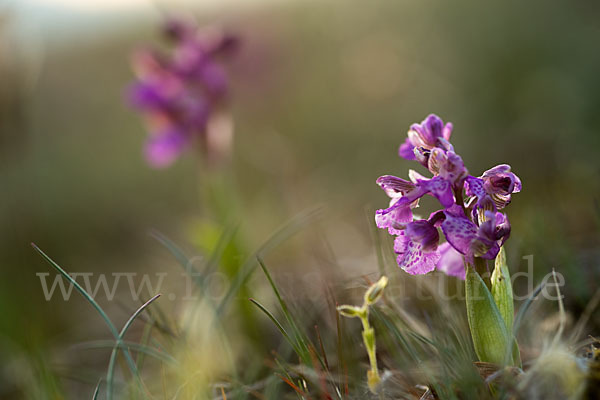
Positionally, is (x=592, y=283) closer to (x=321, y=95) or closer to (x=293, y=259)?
(x=293, y=259)

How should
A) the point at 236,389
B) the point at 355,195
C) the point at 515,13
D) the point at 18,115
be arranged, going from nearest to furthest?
the point at 236,389
the point at 18,115
the point at 355,195
the point at 515,13

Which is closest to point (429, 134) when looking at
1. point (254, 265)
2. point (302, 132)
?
point (254, 265)

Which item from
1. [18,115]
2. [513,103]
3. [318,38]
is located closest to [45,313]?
[18,115]

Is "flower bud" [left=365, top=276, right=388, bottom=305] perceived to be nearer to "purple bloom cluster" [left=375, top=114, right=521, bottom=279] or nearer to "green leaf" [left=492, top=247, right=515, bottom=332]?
"purple bloom cluster" [left=375, top=114, right=521, bottom=279]

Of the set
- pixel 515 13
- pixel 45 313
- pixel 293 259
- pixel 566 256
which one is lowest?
pixel 45 313

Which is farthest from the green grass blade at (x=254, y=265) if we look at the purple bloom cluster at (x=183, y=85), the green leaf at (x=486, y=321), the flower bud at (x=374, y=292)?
the purple bloom cluster at (x=183, y=85)

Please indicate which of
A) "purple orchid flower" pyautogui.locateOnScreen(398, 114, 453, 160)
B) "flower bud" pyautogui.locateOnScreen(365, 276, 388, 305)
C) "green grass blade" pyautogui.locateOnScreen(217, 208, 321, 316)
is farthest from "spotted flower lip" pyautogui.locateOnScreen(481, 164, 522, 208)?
"green grass blade" pyautogui.locateOnScreen(217, 208, 321, 316)
